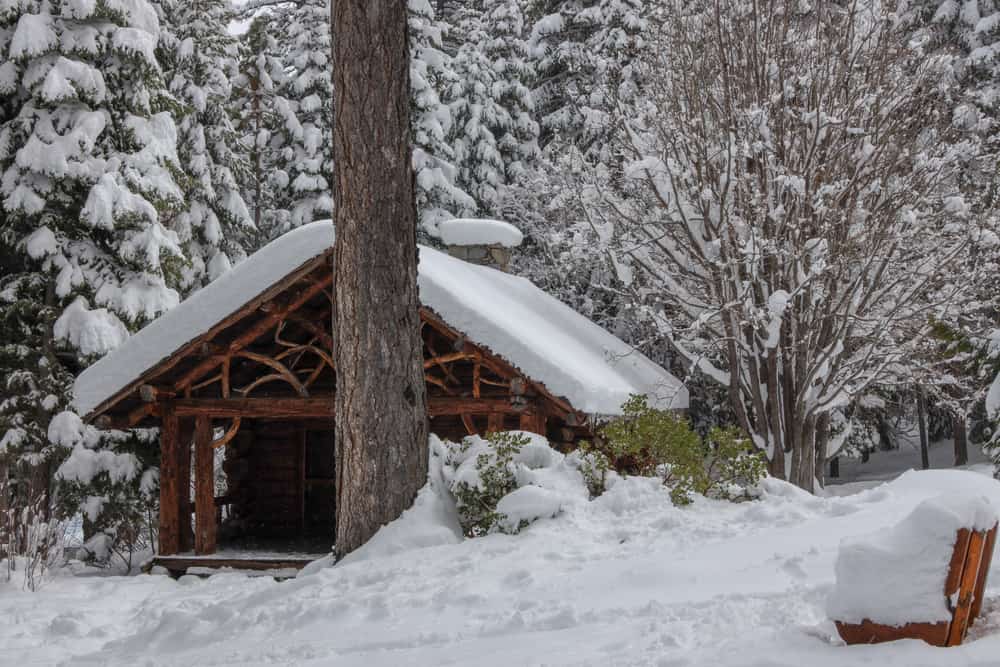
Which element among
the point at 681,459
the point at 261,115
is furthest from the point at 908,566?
the point at 261,115

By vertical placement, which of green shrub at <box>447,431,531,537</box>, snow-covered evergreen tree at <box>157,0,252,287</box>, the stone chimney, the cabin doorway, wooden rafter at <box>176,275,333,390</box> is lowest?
the cabin doorway

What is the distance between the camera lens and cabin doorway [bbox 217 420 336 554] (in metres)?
15.5

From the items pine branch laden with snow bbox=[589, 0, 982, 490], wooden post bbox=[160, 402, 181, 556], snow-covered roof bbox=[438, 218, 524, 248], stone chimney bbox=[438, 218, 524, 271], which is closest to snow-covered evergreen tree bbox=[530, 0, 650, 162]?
stone chimney bbox=[438, 218, 524, 271]

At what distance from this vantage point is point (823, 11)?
1334cm

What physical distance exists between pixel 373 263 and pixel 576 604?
10.8 ft

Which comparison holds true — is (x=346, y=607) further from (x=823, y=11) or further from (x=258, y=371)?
(x=823, y=11)

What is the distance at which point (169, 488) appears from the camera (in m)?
12.5

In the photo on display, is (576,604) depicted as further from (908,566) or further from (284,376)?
(284,376)

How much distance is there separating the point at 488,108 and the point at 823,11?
48.2 feet

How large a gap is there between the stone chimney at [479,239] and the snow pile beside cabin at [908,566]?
46.0 feet

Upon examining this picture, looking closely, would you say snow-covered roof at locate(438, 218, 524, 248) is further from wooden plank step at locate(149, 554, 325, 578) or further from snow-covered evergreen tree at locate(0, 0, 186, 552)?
wooden plank step at locate(149, 554, 325, 578)

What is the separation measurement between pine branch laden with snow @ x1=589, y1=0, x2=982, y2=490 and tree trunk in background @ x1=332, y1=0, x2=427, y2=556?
557 cm

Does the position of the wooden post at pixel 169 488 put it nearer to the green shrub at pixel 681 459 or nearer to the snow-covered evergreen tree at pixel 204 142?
the green shrub at pixel 681 459

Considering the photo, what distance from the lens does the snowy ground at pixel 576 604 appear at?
4246 mm
